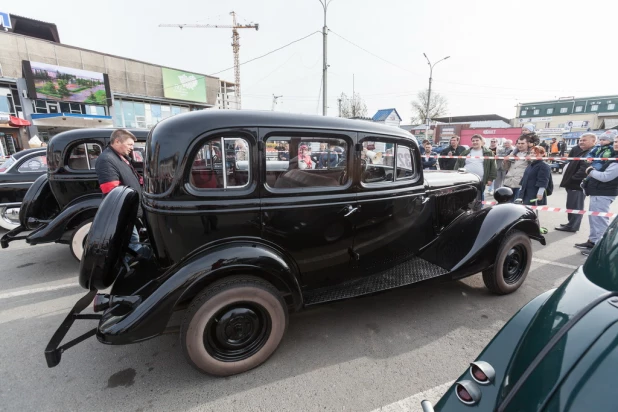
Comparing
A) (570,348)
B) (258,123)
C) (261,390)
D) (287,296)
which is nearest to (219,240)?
(287,296)

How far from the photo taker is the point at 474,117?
2670 inches

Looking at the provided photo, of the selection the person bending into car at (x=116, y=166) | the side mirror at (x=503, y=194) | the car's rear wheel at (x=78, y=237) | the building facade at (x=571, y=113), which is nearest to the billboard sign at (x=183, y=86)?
the car's rear wheel at (x=78, y=237)

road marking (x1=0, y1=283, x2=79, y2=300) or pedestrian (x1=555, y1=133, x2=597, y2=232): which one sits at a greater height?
pedestrian (x1=555, y1=133, x2=597, y2=232)

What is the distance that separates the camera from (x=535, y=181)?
5297 mm

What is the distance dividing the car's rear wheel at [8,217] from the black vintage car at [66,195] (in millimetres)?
1820

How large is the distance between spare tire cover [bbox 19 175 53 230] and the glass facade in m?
24.8

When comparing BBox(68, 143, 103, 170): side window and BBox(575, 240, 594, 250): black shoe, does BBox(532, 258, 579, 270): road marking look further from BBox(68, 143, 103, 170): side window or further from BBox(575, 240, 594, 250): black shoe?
BBox(68, 143, 103, 170): side window

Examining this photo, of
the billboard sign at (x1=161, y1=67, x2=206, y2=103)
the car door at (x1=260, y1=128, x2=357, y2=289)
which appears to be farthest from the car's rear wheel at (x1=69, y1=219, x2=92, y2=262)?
the billboard sign at (x1=161, y1=67, x2=206, y2=103)

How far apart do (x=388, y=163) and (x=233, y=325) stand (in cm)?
215

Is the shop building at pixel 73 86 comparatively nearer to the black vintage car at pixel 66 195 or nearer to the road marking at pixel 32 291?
the black vintage car at pixel 66 195

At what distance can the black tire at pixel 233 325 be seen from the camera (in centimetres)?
204

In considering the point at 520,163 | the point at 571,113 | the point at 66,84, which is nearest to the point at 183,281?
the point at 520,163

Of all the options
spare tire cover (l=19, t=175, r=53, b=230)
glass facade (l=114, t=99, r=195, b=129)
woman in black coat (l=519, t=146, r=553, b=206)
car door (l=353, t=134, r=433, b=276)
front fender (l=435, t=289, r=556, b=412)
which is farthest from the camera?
glass facade (l=114, t=99, r=195, b=129)

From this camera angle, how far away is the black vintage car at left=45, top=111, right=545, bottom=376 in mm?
2057
